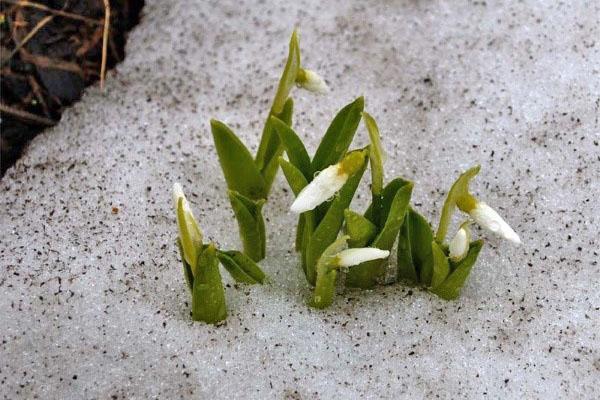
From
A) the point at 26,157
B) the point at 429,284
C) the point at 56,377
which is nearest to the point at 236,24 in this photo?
the point at 26,157

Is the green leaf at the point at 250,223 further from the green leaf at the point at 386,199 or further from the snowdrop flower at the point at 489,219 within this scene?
the snowdrop flower at the point at 489,219

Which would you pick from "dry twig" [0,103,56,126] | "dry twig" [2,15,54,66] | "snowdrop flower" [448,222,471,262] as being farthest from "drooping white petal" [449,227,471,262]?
"dry twig" [2,15,54,66]

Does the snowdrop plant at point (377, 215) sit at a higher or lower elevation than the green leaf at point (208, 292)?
higher

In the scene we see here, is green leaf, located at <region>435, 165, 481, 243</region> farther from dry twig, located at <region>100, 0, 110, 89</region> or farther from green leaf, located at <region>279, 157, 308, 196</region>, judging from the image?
dry twig, located at <region>100, 0, 110, 89</region>

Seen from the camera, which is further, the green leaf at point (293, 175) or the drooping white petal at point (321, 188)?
the green leaf at point (293, 175)

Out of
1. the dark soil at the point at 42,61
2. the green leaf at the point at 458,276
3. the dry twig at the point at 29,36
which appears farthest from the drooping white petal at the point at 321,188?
the dry twig at the point at 29,36

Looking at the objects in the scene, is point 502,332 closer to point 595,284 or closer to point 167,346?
point 595,284

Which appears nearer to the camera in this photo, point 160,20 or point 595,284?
point 595,284
